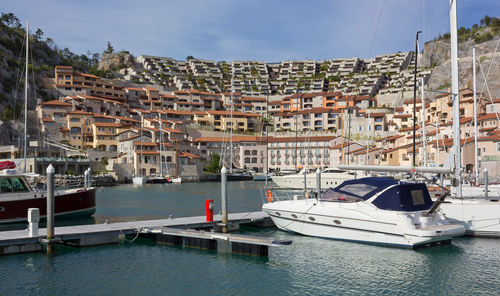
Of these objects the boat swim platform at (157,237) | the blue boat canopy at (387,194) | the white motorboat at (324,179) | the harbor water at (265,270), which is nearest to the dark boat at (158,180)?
the white motorboat at (324,179)

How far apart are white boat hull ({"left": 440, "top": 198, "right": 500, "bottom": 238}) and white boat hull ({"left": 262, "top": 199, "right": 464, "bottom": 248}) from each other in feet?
5.15

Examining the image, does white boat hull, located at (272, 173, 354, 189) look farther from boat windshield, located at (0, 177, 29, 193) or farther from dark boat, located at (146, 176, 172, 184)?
boat windshield, located at (0, 177, 29, 193)

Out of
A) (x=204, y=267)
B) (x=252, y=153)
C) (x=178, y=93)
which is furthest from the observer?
(x=178, y=93)

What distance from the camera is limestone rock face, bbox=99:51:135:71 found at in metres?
160

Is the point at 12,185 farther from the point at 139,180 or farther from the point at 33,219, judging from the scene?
the point at 139,180

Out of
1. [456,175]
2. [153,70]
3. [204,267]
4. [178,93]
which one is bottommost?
[204,267]

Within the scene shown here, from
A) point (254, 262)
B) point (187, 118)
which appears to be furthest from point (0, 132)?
point (254, 262)

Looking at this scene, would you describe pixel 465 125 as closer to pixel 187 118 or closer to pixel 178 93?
pixel 187 118

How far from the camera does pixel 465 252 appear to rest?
747 inches

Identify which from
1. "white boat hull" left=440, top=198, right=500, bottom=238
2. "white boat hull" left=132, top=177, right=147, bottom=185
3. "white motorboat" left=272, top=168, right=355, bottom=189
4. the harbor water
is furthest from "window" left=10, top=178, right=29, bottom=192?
"white boat hull" left=132, top=177, right=147, bottom=185

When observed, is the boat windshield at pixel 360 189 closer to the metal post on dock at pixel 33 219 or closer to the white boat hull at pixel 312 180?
the metal post on dock at pixel 33 219

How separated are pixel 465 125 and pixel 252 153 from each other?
43.8 m

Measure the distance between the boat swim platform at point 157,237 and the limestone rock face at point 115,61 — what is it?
5744 inches

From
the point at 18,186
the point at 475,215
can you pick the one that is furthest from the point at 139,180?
the point at 475,215
